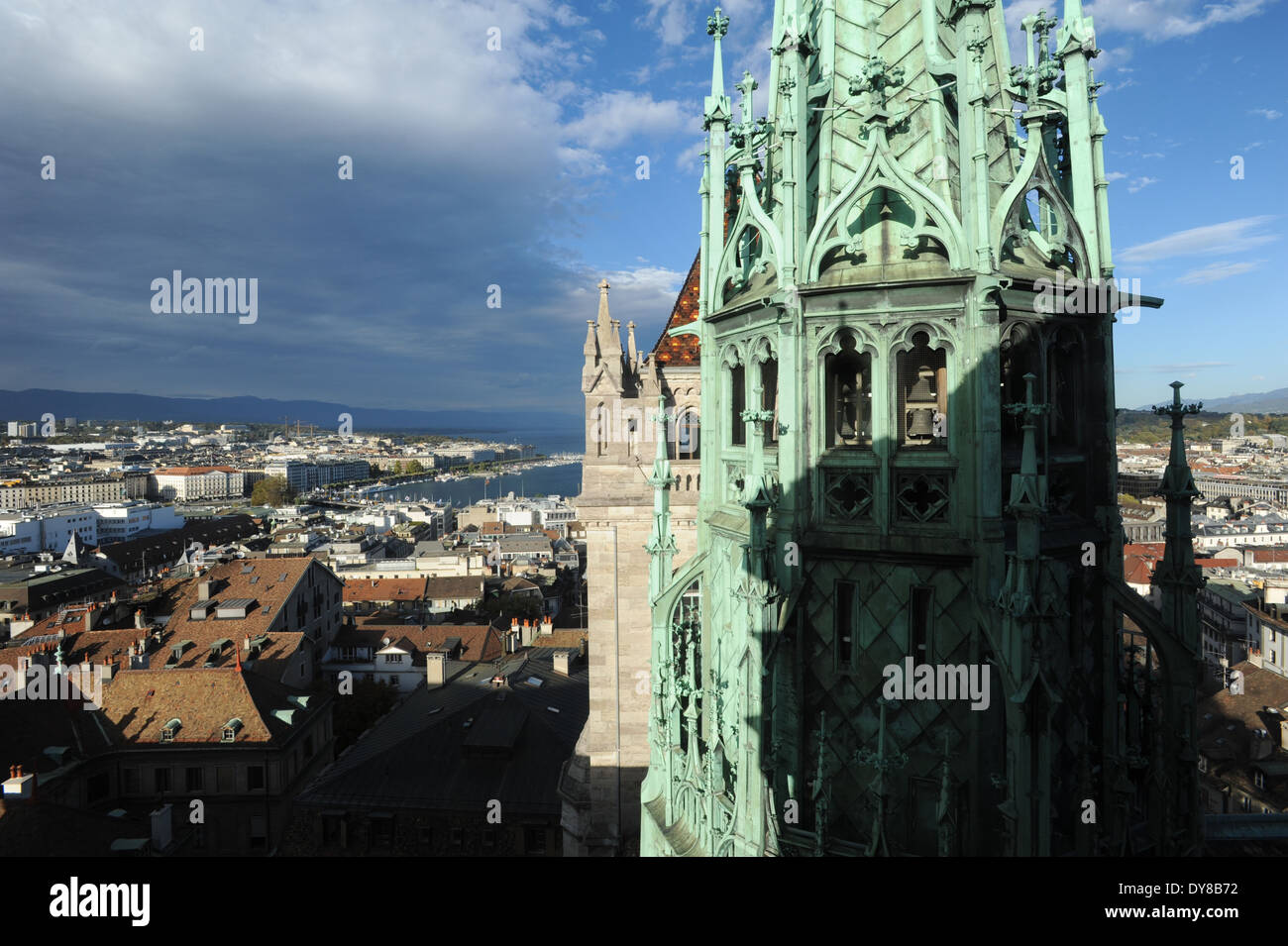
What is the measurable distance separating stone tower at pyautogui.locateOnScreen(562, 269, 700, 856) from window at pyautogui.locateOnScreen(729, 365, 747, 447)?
6939 mm

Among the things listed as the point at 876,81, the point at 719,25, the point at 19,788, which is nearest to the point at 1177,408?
the point at 876,81

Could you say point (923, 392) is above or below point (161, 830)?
above

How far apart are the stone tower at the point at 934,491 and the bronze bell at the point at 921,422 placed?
0.02 m

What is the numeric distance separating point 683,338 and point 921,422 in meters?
9.47

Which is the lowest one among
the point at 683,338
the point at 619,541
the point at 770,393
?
the point at 619,541

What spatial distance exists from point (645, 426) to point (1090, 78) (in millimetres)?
9737

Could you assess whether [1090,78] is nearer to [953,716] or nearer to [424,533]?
[953,716]

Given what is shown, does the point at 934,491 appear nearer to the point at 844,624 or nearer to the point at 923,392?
the point at 923,392

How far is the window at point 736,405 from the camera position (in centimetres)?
839

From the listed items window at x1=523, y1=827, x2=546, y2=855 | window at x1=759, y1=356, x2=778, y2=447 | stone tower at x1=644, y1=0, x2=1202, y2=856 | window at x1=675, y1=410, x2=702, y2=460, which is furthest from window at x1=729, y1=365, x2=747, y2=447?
window at x1=523, y1=827, x2=546, y2=855

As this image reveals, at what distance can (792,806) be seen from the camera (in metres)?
6.86

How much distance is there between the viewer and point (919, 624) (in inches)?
265

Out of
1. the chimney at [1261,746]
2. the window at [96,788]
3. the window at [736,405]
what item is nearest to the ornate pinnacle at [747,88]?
the window at [736,405]

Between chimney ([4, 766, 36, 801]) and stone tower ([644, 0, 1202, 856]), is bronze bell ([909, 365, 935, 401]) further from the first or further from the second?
chimney ([4, 766, 36, 801])
